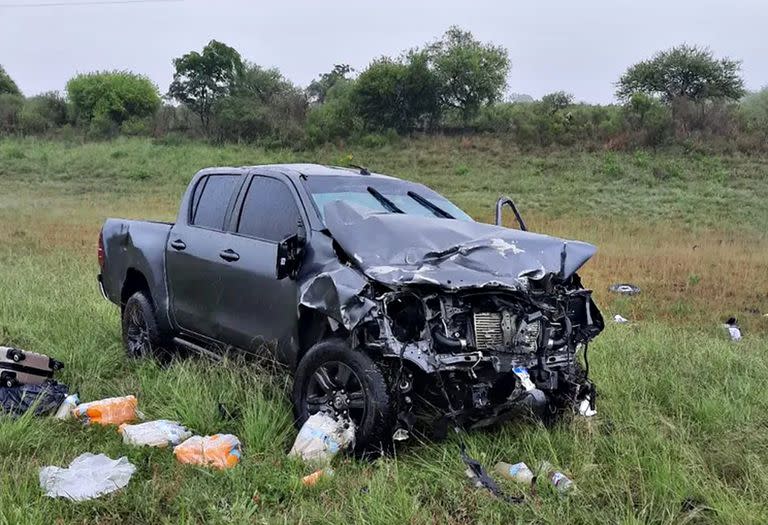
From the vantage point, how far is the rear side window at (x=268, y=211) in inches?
189

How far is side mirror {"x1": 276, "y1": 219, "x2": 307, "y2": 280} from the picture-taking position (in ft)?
14.4

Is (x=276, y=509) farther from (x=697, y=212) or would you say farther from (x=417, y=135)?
(x=417, y=135)

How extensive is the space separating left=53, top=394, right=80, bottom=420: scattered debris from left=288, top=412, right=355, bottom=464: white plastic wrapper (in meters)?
1.63

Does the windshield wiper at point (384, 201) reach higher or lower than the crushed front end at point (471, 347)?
higher

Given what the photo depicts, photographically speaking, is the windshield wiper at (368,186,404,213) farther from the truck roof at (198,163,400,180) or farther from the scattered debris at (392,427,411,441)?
the scattered debris at (392,427,411,441)

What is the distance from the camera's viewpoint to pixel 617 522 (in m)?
3.19

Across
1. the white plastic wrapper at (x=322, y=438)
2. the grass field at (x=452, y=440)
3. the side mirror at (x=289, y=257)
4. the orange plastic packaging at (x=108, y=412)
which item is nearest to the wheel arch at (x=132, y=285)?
the grass field at (x=452, y=440)

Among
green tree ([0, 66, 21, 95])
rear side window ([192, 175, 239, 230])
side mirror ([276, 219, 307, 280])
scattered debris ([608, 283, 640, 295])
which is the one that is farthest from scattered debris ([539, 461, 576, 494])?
green tree ([0, 66, 21, 95])

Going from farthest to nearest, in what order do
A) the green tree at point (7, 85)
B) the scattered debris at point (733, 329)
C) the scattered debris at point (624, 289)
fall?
A: 1. the green tree at point (7, 85)
2. the scattered debris at point (624, 289)
3. the scattered debris at point (733, 329)

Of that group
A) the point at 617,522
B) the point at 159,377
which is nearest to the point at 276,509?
the point at 617,522

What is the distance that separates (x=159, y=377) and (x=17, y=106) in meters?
44.9

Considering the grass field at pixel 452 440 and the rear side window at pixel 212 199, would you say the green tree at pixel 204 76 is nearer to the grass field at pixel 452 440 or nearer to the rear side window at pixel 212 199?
the grass field at pixel 452 440

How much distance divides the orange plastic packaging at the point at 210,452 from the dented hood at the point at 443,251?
1.23m

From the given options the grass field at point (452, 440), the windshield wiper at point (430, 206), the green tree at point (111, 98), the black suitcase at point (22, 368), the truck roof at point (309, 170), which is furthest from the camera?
the green tree at point (111, 98)
